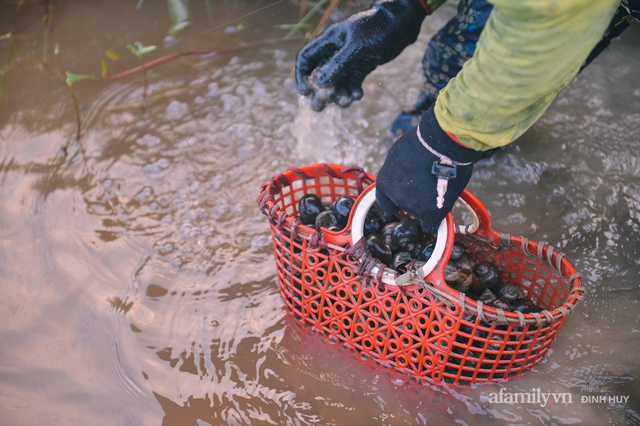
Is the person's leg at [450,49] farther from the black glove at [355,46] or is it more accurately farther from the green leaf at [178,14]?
the green leaf at [178,14]

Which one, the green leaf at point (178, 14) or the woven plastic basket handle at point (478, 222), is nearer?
the woven plastic basket handle at point (478, 222)

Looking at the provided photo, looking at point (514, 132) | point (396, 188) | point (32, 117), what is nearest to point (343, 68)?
point (396, 188)

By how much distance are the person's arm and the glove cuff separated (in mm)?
26

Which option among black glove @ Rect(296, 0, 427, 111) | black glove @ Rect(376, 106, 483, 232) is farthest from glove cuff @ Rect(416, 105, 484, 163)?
black glove @ Rect(296, 0, 427, 111)

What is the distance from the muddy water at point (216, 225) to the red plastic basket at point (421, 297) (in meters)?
0.11

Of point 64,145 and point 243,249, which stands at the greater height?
point 64,145

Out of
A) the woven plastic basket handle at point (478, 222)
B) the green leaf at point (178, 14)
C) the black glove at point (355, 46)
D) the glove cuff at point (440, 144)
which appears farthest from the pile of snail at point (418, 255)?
the green leaf at point (178, 14)

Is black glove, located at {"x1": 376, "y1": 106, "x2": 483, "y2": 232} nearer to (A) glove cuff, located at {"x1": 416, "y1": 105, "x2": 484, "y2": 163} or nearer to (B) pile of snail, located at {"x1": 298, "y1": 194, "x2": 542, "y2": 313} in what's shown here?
(A) glove cuff, located at {"x1": 416, "y1": 105, "x2": 484, "y2": 163}

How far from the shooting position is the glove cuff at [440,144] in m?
1.36

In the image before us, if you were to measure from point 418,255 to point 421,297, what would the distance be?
0.19 metres

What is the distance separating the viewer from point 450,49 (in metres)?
2.18

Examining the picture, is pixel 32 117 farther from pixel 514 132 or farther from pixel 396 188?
pixel 514 132

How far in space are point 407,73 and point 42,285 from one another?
2085mm

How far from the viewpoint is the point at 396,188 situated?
143cm
